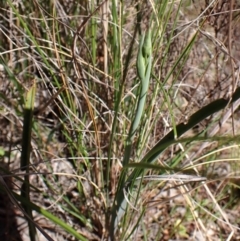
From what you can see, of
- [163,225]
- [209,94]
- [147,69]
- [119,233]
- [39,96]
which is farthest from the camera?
[39,96]

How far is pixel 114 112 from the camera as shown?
1.08 meters

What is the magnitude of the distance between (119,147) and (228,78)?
1.03ft

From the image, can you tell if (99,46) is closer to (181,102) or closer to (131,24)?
(131,24)

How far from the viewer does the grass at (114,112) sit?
1.01 meters

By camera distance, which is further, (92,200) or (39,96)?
(39,96)

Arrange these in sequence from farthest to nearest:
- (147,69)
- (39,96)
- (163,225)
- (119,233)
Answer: (39,96)
(163,225)
(119,233)
(147,69)

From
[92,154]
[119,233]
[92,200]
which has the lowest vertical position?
[119,233]

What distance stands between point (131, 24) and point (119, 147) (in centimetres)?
31

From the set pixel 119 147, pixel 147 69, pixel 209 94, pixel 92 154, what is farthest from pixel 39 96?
pixel 147 69

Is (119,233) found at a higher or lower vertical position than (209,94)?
lower

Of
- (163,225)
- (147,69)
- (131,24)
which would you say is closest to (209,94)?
(131,24)

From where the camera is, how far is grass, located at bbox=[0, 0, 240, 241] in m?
1.01

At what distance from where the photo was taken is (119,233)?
1173mm

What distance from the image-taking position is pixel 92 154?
51.4 inches
